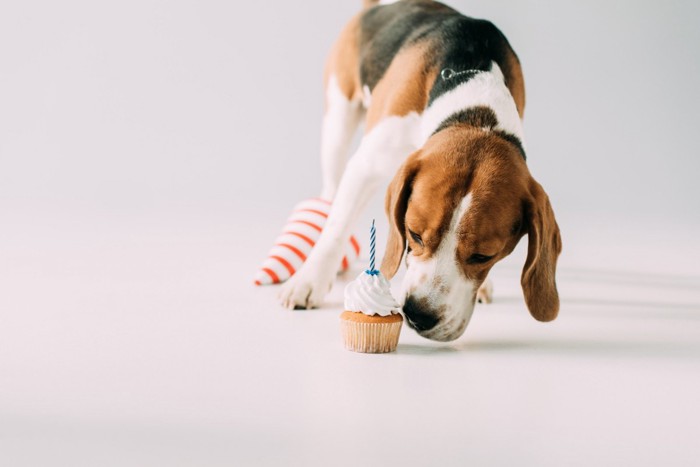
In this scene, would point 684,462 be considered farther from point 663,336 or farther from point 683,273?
point 683,273

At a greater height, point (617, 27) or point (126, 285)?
point (617, 27)

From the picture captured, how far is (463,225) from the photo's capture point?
3064mm

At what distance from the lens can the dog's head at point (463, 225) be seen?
3.08m

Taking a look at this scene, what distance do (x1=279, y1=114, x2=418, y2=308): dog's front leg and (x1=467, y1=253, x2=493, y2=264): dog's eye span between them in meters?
0.89

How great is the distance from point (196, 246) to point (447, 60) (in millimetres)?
2080

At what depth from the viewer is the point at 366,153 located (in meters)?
4.02

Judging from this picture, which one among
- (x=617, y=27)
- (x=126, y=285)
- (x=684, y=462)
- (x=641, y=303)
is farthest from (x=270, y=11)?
(x=684, y=462)

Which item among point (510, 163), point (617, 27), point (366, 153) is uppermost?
point (617, 27)

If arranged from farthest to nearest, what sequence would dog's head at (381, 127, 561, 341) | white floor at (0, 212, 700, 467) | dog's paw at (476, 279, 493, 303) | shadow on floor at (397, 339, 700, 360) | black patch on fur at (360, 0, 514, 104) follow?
dog's paw at (476, 279, 493, 303) < black patch on fur at (360, 0, 514, 104) < shadow on floor at (397, 339, 700, 360) < dog's head at (381, 127, 561, 341) < white floor at (0, 212, 700, 467)

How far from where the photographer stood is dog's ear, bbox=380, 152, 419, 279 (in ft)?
10.6

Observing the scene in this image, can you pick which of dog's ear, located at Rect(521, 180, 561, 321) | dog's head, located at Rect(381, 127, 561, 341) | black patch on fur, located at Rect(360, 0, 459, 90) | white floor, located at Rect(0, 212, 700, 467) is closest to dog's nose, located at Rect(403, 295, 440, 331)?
dog's head, located at Rect(381, 127, 561, 341)

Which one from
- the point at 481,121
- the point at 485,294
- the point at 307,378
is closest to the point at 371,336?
the point at 307,378

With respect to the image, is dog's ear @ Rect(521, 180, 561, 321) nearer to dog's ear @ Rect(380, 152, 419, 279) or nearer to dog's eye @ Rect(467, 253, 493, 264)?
dog's eye @ Rect(467, 253, 493, 264)

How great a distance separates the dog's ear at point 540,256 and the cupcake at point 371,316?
18.7 inches
